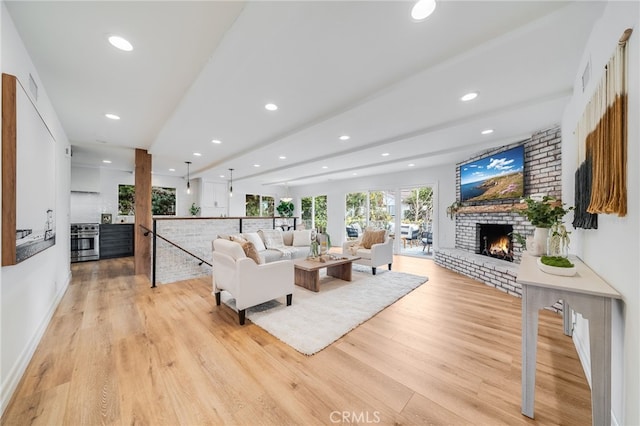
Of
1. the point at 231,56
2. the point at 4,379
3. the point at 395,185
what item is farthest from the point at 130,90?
the point at 395,185

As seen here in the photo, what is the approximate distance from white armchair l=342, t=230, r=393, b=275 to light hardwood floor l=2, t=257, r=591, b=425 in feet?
5.51

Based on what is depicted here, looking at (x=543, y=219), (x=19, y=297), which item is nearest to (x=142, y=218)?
(x=19, y=297)

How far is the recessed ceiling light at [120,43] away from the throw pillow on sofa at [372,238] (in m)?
4.62

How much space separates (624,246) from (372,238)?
13.0 feet

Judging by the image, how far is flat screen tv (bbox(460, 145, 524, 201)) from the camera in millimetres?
4082

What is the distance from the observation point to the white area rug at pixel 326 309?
7.84ft

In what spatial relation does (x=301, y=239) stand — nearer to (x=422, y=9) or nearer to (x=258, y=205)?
(x=422, y=9)

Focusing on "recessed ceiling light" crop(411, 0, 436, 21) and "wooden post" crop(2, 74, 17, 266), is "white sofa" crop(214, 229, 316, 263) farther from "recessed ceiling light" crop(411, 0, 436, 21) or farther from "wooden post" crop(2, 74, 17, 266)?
"recessed ceiling light" crop(411, 0, 436, 21)

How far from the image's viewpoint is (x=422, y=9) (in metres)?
1.52

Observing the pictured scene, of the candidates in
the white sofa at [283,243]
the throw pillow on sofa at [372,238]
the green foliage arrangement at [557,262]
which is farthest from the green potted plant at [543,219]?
the white sofa at [283,243]

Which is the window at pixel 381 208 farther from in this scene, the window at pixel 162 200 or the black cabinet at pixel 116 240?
the black cabinet at pixel 116 240

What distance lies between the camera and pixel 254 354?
2.11 meters

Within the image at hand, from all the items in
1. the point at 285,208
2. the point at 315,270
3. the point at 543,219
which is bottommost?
the point at 315,270

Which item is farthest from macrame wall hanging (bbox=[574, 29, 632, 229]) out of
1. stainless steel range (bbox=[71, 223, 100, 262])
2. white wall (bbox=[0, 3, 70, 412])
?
stainless steel range (bbox=[71, 223, 100, 262])
